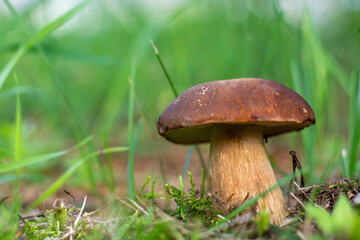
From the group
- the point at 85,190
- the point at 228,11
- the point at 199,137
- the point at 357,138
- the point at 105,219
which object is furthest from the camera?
the point at 228,11

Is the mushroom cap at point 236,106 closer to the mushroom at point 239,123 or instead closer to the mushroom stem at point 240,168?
the mushroom at point 239,123

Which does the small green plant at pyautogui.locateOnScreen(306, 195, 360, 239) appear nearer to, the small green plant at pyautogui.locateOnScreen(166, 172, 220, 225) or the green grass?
the green grass

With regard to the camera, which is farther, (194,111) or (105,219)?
(105,219)

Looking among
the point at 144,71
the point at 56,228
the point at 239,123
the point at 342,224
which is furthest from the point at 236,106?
the point at 144,71

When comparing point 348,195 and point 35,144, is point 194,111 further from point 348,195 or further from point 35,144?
point 35,144

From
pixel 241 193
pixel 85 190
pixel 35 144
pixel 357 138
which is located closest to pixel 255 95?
pixel 241 193

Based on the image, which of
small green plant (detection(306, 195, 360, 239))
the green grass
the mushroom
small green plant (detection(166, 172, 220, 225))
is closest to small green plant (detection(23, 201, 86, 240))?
the green grass
